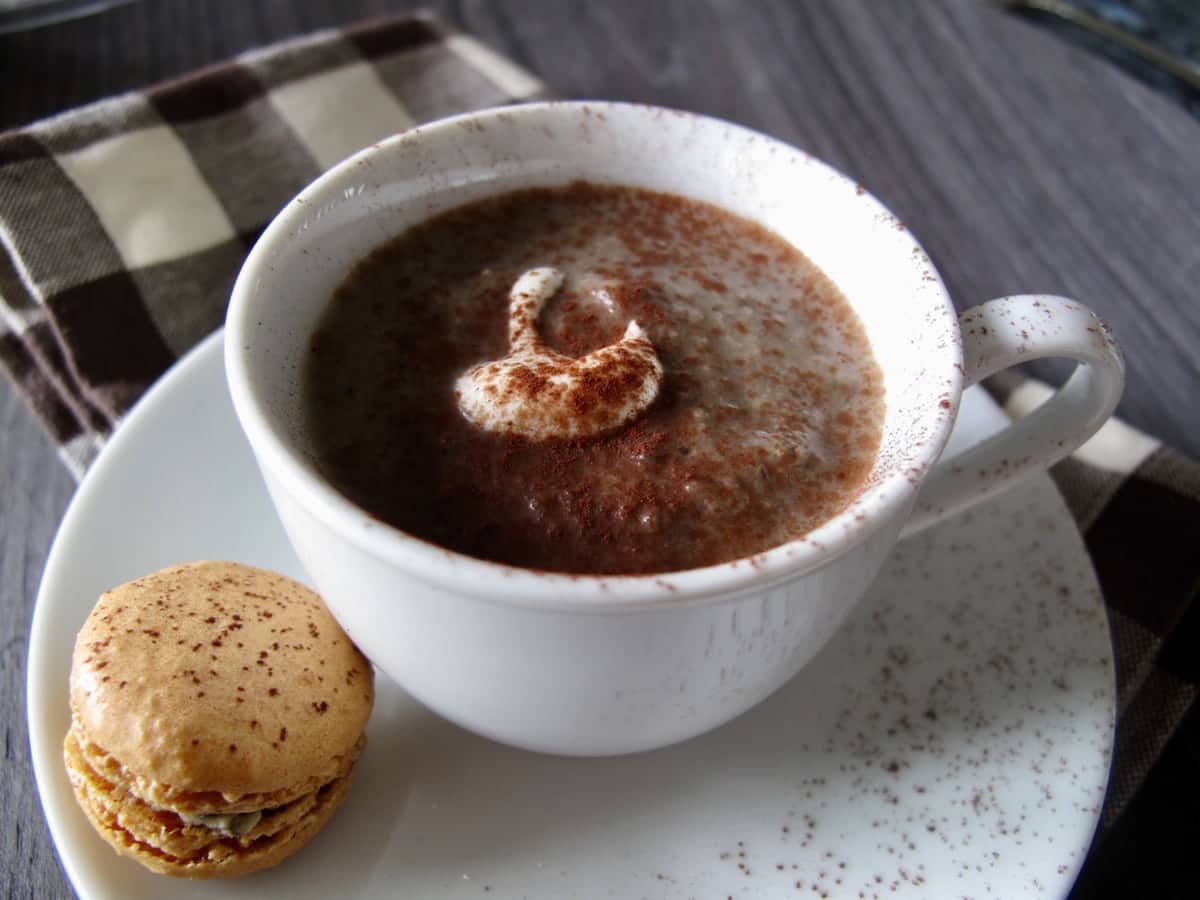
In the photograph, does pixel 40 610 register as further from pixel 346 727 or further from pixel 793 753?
pixel 793 753

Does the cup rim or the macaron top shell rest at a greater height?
the cup rim

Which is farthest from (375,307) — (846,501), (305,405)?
(846,501)

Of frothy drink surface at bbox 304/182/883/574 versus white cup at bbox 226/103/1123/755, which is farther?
frothy drink surface at bbox 304/182/883/574

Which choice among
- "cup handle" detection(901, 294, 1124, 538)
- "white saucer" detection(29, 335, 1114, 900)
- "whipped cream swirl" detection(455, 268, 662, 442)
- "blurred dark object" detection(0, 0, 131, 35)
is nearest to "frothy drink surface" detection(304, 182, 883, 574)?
"whipped cream swirl" detection(455, 268, 662, 442)

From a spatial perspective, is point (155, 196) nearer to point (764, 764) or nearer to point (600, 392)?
point (600, 392)

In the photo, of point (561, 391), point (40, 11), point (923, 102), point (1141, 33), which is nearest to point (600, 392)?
point (561, 391)

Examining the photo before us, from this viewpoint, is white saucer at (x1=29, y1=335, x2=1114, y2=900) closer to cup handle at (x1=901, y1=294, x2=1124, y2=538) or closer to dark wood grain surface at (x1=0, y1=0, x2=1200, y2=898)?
cup handle at (x1=901, y1=294, x2=1124, y2=538)

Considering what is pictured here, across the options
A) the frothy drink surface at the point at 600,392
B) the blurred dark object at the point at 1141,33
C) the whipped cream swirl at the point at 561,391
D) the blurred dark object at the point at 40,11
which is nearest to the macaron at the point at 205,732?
the frothy drink surface at the point at 600,392

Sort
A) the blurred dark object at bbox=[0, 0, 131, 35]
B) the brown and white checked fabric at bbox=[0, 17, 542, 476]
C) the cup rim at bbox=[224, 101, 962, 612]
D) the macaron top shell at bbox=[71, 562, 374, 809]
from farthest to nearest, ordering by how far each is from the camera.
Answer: the blurred dark object at bbox=[0, 0, 131, 35] → the brown and white checked fabric at bbox=[0, 17, 542, 476] → the macaron top shell at bbox=[71, 562, 374, 809] → the cup rim at bbox=[224, 101, 962, 612]
